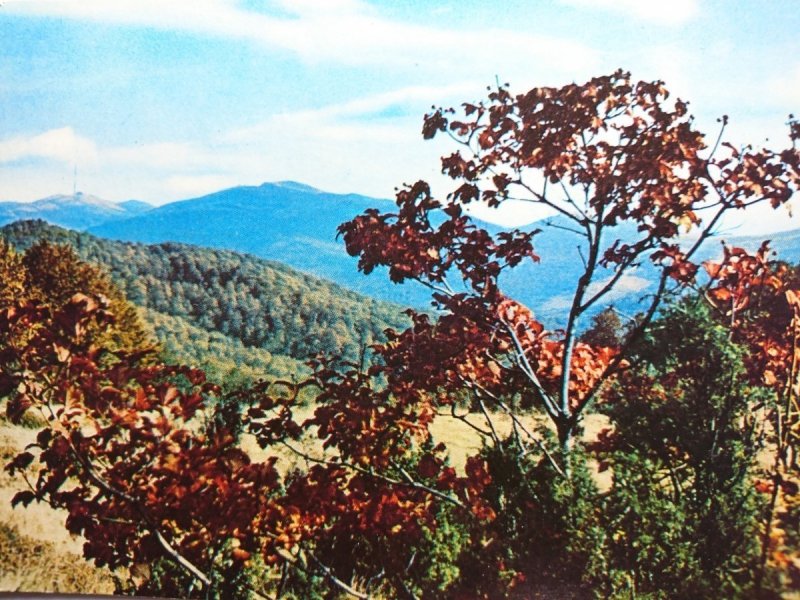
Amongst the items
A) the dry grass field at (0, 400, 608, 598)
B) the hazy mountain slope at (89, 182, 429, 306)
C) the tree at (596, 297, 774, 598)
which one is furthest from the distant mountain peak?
the tree at (596, 297, 774, 598)

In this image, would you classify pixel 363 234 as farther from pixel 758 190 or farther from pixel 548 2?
pixel 758 190

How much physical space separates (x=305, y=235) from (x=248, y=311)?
0.89 meters

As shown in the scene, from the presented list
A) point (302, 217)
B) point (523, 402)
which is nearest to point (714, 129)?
point (523, 402)

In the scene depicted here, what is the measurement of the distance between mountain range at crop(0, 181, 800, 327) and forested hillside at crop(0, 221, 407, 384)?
0.65 ft

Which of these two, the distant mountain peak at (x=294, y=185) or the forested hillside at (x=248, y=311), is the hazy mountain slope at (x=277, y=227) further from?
the forested hillside at (x=248, y=311)

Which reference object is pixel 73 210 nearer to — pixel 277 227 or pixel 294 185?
pixel 277 227

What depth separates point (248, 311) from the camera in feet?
15.3

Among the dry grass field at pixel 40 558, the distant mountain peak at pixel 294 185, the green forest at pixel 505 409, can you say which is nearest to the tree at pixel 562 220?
the green forest at pixel 505 409

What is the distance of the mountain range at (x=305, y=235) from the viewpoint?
324cm

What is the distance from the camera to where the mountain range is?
128 inches

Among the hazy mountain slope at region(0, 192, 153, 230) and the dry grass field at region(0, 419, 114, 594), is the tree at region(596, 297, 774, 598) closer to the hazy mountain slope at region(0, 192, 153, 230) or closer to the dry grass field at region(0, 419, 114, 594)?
the dry grass field at region(0, 419, 114, 594)

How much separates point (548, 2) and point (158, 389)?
3.02m

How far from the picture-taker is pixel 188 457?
100 inches

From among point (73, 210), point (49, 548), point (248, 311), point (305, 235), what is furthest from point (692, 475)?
point (73, 210)
